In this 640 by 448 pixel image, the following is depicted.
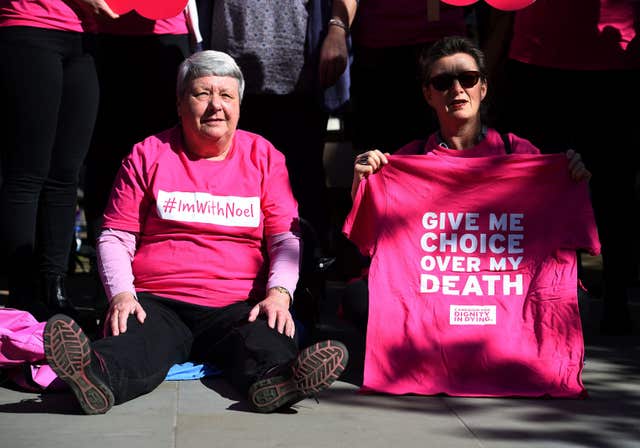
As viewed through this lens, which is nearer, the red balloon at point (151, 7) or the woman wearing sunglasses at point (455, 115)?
the woman wearing sunglasses at point (455, 115)

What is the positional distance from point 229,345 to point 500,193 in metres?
1.09

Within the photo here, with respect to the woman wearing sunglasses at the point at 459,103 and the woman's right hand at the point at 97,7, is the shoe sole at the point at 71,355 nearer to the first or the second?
the woman wearing sunglasses at the point at 459,103

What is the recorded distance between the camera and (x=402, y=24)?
4844mm

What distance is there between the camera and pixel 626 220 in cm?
515

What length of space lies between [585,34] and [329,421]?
2.26 metres

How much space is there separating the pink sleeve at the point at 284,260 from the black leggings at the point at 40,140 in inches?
39.6

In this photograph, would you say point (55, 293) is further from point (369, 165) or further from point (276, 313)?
point (369, 165)

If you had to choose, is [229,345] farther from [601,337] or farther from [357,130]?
[601,337]

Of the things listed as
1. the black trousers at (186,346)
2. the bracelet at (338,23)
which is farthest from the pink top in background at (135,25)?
the black trousers at (186,346)

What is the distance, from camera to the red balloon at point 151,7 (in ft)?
15.2

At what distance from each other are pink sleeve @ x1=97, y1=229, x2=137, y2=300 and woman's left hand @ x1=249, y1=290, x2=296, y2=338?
0.43 m

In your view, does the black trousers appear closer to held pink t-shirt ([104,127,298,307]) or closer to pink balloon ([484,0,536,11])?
held pink t-shirt ([104,127,298,307])

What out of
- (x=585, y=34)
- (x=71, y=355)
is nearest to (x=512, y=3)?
(x=585, y=34)

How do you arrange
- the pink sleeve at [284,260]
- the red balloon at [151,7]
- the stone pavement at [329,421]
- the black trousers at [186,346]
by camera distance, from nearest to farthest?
the stone pavement at [329,421] → the black trousers at [186,346] → the pink sleeve at [284,260] → the red balloon at [151,7]
